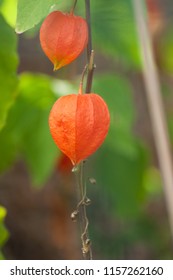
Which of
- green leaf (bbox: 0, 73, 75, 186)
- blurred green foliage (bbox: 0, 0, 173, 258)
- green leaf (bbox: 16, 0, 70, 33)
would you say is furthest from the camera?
green leaf (bbox: 0, 73, 75, 186)

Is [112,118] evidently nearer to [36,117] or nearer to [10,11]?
[36,117]

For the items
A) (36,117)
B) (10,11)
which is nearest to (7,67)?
(10,11)

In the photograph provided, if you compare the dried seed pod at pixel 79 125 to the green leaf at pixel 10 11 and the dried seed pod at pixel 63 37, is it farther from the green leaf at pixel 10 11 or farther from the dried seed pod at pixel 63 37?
the green leaf at pixel 10 11

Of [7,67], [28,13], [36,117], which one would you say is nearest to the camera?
[28,13]

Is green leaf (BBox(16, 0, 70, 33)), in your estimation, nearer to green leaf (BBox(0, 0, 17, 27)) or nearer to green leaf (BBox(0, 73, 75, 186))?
green leaf (BBox(0, 0, 17, 27))

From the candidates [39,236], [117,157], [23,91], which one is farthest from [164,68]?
[39,236]

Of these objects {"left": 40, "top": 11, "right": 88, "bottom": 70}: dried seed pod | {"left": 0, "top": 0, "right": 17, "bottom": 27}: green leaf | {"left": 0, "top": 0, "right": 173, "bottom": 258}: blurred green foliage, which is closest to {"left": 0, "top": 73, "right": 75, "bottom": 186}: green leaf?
{"left": 0, "top": 0, "right": 173, "bottom": 258}: blurred green foliage
